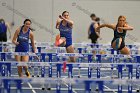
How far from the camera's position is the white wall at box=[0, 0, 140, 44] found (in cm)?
1991

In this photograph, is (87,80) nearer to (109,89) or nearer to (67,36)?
(109,89)

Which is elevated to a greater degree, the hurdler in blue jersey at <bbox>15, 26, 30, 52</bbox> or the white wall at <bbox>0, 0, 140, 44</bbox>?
the white wall at <bbox>0, 0, 140, 44</bbox>

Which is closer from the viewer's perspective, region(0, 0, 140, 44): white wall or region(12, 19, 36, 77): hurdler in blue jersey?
region(12, 19, 36, 77): hurdler in blue jersey

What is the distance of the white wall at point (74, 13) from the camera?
19.9 meters

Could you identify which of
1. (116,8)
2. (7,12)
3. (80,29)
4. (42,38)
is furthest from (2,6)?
(116,8)

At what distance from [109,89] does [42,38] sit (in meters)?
10.2

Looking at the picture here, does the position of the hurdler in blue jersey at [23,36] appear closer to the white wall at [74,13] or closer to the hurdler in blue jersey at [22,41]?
the hurdler in blue jersey at [22,41]

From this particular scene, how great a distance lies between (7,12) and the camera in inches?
779

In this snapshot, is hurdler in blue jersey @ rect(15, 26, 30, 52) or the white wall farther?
the white wall

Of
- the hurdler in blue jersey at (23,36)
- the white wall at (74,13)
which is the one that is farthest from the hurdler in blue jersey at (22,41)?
the white wall at (74,13)

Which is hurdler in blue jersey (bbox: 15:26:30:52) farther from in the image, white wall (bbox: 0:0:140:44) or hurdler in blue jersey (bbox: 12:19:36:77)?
white wall (bbox: 0:0:140:44)

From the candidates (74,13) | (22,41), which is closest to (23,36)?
(22,41)

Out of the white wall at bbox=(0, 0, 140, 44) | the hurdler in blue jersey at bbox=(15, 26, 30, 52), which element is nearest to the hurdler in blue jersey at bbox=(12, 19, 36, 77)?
the hurdler in blue jersey at bbox=(15, 26, 30, 52)

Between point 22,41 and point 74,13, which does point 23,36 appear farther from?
point 74,13
